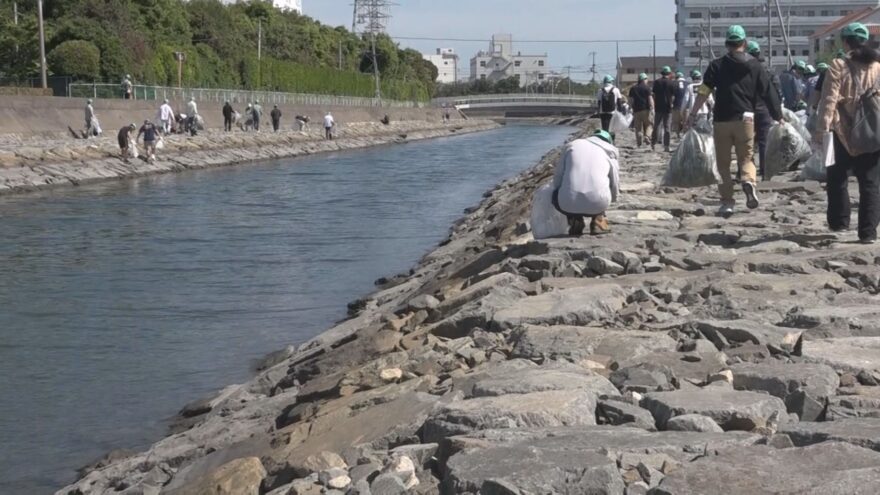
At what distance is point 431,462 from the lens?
4.22m

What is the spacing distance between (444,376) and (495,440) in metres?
1.60

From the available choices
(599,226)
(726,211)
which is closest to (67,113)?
(726,211)

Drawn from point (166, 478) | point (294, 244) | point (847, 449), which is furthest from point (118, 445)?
point (294, 244)

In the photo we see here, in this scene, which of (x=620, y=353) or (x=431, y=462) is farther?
(x=620, y=353)

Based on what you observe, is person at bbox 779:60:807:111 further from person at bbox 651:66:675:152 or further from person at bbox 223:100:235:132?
person at bbox 223:100:235:132

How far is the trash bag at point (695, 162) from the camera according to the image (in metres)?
12.4

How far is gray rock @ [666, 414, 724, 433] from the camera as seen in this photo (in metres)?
4.11

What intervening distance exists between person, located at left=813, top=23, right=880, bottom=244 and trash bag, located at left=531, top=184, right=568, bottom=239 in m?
2.18

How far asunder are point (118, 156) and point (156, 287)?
20.9m

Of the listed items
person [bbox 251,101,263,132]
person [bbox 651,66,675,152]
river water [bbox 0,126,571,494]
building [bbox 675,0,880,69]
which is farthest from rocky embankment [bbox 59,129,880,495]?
building [bbox 675,0,880,69]

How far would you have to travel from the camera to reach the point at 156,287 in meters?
13.7

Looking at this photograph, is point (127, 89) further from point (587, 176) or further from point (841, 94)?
point (841, 94)

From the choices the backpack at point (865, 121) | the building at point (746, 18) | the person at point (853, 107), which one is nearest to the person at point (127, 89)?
the person at point (853, 107)

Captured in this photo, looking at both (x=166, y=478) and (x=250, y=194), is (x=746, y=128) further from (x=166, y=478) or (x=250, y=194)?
(x=250, y=194)
